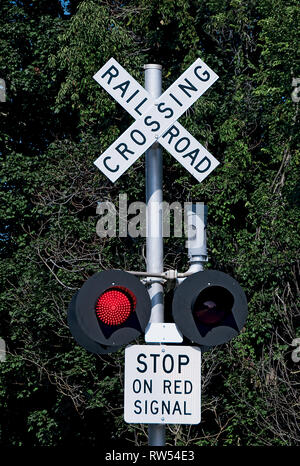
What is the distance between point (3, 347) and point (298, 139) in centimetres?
734

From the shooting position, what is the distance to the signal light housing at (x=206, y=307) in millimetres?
4266

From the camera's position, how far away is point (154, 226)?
4.75 metres

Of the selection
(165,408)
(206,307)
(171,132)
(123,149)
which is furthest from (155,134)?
(165,408)

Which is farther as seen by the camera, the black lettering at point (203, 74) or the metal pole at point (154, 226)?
the black lettering at point (203, 74)

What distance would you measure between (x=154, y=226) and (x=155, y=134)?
581 millimetres

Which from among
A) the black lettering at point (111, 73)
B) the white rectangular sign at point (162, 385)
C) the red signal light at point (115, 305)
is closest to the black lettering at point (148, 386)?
the white rectangular sign at point (162, 385)

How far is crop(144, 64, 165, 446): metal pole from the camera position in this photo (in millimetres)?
4480

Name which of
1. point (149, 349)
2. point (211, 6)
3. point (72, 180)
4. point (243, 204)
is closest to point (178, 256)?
point (243, 204)

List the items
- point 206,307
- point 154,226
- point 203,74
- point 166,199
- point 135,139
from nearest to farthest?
point 206,307, point 154,226, point 135,139, point 203,74, point 166,199

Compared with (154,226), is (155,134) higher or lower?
higher

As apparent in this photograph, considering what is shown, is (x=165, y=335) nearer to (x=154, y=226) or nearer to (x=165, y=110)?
(x=154, y=226)

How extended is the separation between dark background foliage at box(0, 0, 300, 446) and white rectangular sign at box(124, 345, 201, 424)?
10710 millimetres

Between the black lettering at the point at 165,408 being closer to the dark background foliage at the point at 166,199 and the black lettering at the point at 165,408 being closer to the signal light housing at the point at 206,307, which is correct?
the signal light housing at the point at 206,307

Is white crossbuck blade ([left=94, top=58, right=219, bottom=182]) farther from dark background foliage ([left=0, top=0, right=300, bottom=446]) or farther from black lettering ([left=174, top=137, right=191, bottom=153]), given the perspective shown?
dark background foliage ([left=0, top=0, right=300, bottom=446])
